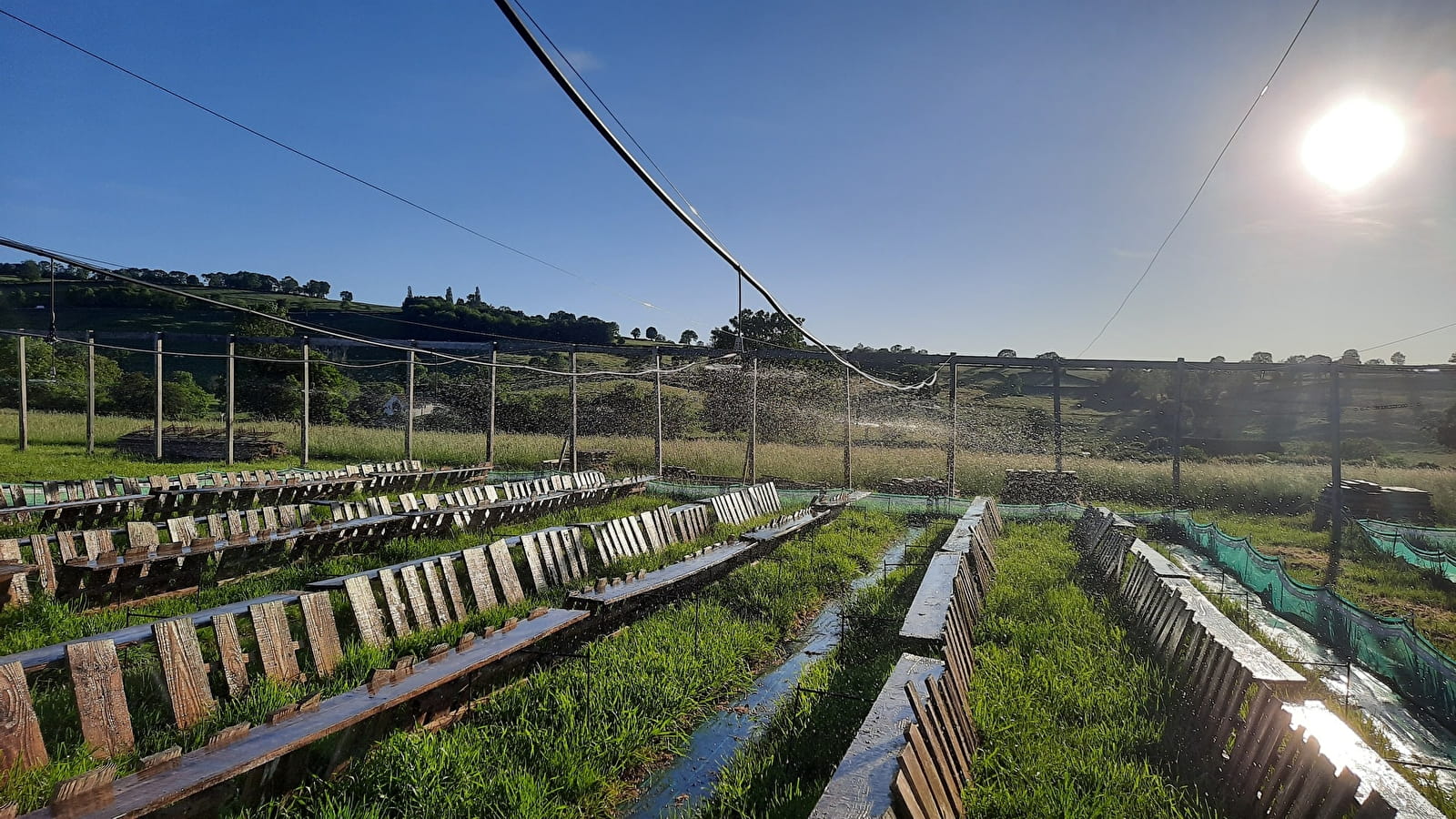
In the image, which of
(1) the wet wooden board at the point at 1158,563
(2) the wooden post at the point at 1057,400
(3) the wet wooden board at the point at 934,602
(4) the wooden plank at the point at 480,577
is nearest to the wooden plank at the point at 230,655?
(4) the wooden plank at the point at 480,577

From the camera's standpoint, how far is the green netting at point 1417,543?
28.7 ft

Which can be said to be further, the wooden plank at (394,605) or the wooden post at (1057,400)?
the wooden post at (1057,400)

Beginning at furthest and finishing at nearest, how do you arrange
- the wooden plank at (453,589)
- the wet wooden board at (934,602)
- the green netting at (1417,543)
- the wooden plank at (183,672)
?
the green netting at (1417,543)
the wooden plank at (453,589)
the wet wooden board at (934,602)
the wooden plank at (183,672)

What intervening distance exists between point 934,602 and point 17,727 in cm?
486

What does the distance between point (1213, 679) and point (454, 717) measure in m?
4.26

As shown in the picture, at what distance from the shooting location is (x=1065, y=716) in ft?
14.9

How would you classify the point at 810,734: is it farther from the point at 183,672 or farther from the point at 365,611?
the point at 183,672

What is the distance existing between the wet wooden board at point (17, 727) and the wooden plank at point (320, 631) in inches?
52.4

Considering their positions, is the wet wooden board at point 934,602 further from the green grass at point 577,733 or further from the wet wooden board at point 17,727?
the wet wooden board at point 17,727

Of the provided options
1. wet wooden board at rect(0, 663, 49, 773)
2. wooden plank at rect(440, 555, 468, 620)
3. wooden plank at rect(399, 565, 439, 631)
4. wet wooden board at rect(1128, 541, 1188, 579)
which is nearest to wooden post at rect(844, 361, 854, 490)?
wet wooden board at rect(1128, 541, 1188, 579)

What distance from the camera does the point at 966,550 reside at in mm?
7492

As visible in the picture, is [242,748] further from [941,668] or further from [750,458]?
[750,458]

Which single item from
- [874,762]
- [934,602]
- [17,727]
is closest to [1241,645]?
[934,602]

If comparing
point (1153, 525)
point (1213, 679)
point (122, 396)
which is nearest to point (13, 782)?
point (1213, 679)
